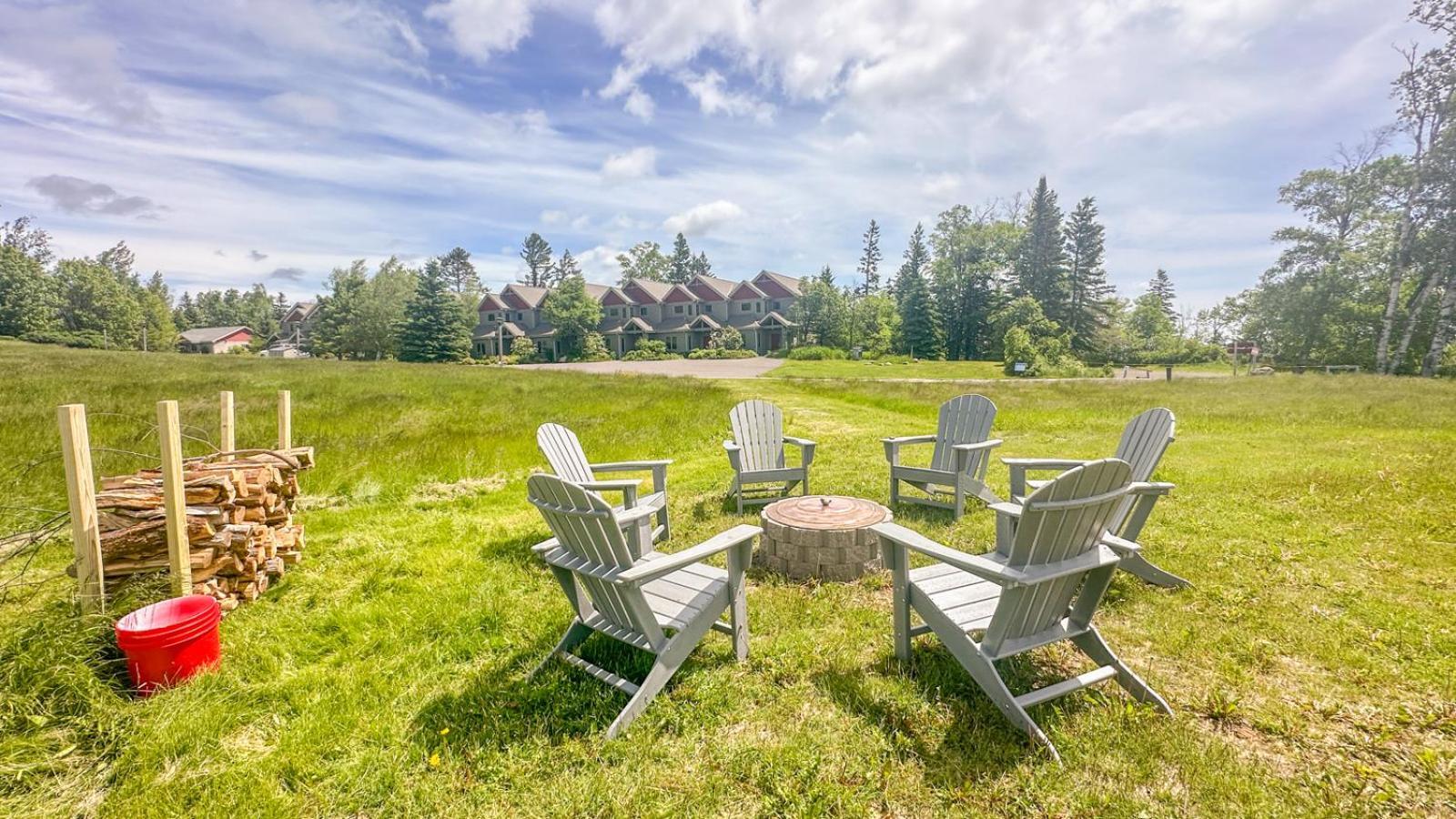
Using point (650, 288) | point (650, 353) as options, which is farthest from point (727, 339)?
point (650, 288)

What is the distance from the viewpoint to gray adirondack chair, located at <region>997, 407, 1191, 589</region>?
11.8 ft

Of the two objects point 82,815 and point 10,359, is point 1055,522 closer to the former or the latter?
point 82,815

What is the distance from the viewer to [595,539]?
2.41 m

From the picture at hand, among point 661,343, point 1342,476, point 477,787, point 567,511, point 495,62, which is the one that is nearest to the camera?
point 477,787

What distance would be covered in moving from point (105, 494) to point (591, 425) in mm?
6981

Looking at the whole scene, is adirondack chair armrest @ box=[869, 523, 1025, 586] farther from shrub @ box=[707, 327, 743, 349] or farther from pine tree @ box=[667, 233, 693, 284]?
pine tree @ box=[667, 233, 693, 284]

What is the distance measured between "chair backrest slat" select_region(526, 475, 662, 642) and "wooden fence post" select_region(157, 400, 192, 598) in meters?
2.19

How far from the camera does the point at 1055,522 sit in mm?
2154

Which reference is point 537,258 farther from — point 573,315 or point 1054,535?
point 1054,535

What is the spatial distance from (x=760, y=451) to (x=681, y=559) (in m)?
3.37

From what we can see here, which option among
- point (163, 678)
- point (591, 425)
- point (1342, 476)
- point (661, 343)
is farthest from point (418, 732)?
point (661, 343)

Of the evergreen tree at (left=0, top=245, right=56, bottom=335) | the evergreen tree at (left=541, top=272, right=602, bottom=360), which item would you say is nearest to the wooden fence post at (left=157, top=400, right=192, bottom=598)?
the evergreen tree at (left=541, top=272, right=602, bottom=360)

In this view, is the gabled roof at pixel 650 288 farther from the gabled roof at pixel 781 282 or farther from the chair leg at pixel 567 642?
the chair leg at pixel 567 642

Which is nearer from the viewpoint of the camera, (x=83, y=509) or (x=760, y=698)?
(x=760, y=698)
